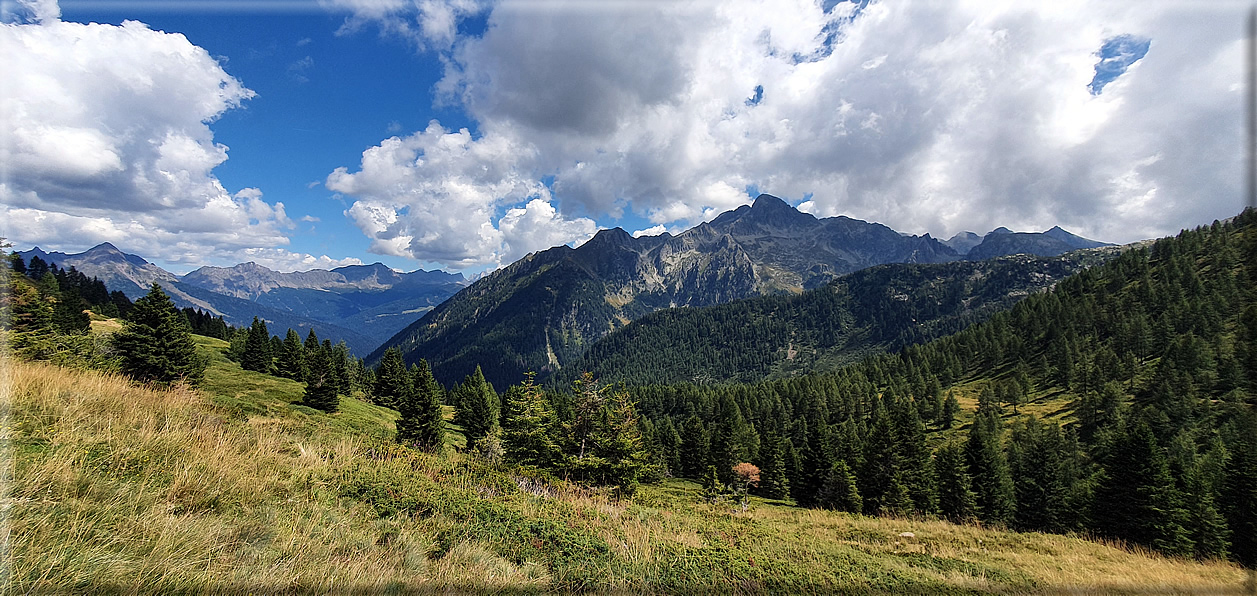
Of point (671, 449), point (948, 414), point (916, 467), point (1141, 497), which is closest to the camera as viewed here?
point (1141, 497)

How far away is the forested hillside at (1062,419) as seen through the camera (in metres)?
39.2

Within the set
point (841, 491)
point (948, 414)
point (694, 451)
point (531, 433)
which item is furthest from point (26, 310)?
point (948, 414)

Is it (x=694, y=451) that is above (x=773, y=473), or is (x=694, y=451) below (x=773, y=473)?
below

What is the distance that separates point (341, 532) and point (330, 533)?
0.24 meters

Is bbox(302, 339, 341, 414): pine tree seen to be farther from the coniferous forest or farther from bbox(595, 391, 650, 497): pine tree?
bbox(595, 391, 650, 497): pine tree

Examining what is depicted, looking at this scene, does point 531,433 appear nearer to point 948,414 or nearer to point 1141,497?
point 1141,497

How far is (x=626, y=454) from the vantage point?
31047 millimetres

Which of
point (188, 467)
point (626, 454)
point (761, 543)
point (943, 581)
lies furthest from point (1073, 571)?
point (626, 454)

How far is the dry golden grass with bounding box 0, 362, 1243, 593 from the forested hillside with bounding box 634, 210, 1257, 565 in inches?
321

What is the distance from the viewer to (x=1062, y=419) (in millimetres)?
93625

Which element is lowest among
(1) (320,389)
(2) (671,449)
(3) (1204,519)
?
(2) (671,449)

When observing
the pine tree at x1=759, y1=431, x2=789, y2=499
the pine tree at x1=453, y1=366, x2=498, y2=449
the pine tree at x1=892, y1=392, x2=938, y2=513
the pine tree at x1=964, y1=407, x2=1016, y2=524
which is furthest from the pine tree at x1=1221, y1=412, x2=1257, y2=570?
the pine tree at x1=453, y1=366, x2=498, y2=449

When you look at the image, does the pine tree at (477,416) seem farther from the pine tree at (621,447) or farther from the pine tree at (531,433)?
the pine tree at (621,447)

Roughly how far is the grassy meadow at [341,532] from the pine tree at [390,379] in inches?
2499
